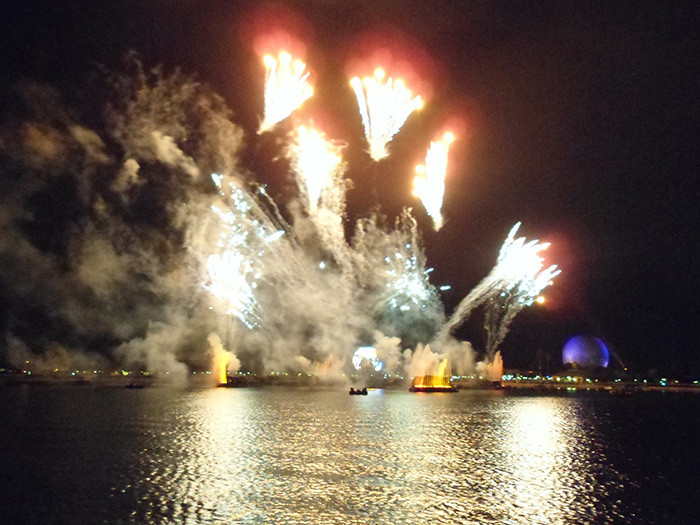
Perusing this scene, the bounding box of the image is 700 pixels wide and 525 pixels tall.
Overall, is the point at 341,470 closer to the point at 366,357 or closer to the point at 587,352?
the point at 366,357

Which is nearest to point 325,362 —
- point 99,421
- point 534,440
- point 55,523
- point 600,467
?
point 99,421

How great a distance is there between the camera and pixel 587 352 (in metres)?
138

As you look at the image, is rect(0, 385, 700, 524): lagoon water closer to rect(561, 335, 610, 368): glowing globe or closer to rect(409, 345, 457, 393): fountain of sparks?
rect(409, 345, 457, 393): fountain of sparks

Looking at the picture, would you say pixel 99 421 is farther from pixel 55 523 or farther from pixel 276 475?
pixel 55 523

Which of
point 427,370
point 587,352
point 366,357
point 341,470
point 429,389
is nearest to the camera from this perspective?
Result: point 341,470

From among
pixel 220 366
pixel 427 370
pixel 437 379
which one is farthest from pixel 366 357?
pixel 220 366

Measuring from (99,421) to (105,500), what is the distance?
71.5ft

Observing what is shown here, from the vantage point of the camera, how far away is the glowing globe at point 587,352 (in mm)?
137750

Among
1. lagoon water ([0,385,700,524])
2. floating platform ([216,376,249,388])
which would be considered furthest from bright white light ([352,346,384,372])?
lagoon water ([0,385,700,524])

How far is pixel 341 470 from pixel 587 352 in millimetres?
127817

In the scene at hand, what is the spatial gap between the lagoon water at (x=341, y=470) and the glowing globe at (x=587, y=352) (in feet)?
338

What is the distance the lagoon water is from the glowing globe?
338ft

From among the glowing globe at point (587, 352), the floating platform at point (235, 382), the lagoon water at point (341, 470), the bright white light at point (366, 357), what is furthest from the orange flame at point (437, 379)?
the glowing globe at point (587, 352)

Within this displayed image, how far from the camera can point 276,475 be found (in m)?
21.1
